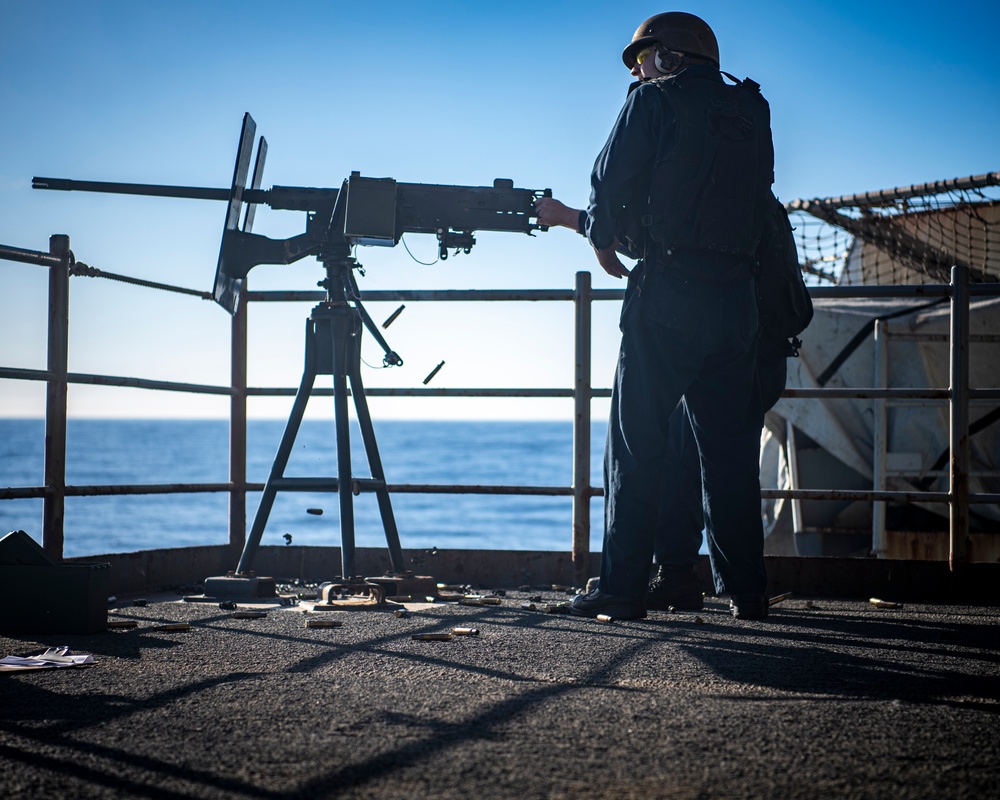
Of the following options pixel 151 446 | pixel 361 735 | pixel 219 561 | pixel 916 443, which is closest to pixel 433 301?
pixel 219 561

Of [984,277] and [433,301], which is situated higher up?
[984,277]

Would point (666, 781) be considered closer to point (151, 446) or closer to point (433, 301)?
point (433, 301)

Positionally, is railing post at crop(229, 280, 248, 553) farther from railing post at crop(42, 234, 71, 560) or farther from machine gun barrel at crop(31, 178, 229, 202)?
railing post at crop(42, 234, 71, 560)

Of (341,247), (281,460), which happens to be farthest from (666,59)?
(281,460)

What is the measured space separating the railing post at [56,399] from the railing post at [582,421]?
6.17ft

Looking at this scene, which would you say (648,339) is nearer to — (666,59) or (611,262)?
(611,262)

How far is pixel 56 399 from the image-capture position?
12.5 feet

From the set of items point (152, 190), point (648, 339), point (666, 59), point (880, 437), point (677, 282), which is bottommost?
point (880, 437)

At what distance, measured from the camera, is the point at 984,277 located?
9055mm

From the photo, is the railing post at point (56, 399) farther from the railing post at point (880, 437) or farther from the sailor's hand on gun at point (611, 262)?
the railing post at point (880, 437)

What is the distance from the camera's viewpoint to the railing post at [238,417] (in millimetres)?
4668

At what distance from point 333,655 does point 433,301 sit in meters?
2.18

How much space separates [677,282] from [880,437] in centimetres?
527

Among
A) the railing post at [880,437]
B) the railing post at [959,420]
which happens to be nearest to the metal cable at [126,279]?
the railing post at [959,420]
